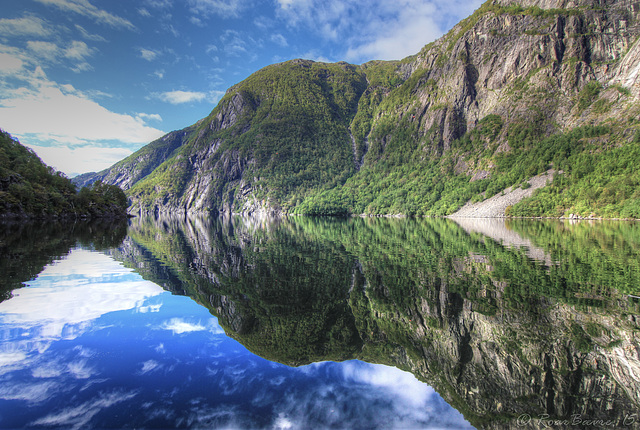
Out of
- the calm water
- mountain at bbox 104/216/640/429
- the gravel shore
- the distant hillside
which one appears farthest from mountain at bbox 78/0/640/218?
the distant hillside

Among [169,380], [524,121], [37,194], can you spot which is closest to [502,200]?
[524,121]

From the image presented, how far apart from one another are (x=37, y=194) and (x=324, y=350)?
84562 millimetres

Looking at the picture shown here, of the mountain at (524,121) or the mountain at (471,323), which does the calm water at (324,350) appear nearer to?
the mountain at (471,323)

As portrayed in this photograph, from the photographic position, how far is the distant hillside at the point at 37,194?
58000 mm

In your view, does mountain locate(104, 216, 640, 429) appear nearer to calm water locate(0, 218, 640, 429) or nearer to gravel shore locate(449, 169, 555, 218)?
calm water locate(0, 218, 640, 429)

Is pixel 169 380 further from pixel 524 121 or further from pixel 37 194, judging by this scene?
pixel 524 121

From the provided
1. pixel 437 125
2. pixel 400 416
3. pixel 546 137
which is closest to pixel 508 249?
pixel 400 416

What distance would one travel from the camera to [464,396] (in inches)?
267

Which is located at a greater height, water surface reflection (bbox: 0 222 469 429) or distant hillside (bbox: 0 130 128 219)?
distant hillside (bbox: 0 130 128 219)

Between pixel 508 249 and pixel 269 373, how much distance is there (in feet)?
81.9

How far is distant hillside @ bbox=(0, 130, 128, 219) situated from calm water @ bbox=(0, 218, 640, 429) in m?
60.8

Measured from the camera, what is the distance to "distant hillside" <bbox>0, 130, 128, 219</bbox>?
58.0 m

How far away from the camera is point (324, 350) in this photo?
344 inches

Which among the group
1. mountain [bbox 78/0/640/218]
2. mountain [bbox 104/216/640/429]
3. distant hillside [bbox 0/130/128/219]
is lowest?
mountain [bbox 104/216/640/429]
